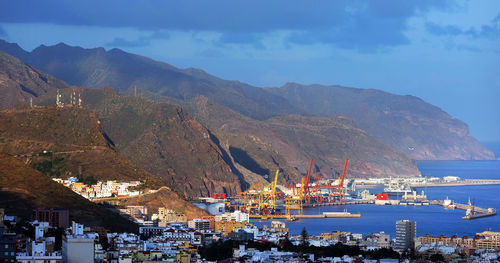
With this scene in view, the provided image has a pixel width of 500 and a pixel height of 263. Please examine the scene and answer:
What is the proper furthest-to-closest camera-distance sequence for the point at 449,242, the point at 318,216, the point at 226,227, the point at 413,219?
the point at 318,216
the point at 413,219
the point at 226,227
the point at 449,242

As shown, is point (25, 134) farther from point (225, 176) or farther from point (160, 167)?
point (225, 176)

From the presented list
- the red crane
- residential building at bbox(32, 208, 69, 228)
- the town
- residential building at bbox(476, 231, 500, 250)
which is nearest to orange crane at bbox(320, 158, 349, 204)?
the red crane

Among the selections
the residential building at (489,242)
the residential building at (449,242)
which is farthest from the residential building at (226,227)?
the residential building at (489,242)

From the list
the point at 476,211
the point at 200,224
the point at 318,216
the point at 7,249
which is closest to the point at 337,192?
the point at 476,211

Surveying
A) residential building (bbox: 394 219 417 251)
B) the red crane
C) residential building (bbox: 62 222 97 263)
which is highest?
the red crane

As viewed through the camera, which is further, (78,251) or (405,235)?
(405,235)

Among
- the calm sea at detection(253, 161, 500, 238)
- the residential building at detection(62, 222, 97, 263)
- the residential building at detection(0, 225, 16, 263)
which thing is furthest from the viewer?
the calm sea at detection(253, 161, 500, 238)

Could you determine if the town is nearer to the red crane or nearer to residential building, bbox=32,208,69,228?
residential building, bbox=32,208,69,228

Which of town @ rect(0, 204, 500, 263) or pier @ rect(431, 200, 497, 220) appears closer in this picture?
town @ rect(0, 204, 500, 263)

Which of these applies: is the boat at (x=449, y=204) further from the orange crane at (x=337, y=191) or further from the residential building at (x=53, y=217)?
the residential building at (x=53, y=217)

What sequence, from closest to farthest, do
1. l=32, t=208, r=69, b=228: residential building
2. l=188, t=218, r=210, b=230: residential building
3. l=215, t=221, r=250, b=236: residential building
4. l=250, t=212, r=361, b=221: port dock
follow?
l=32, t=208, r=69, b=228: residential building, l=215, t=221, r=250, b=236: residential building, l=188, t=218, r=210, b=230: residential building, l=250, t=212, r=361, b=221: port dock

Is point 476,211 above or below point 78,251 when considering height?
above

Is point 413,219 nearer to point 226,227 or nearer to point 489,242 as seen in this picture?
point 226,227
